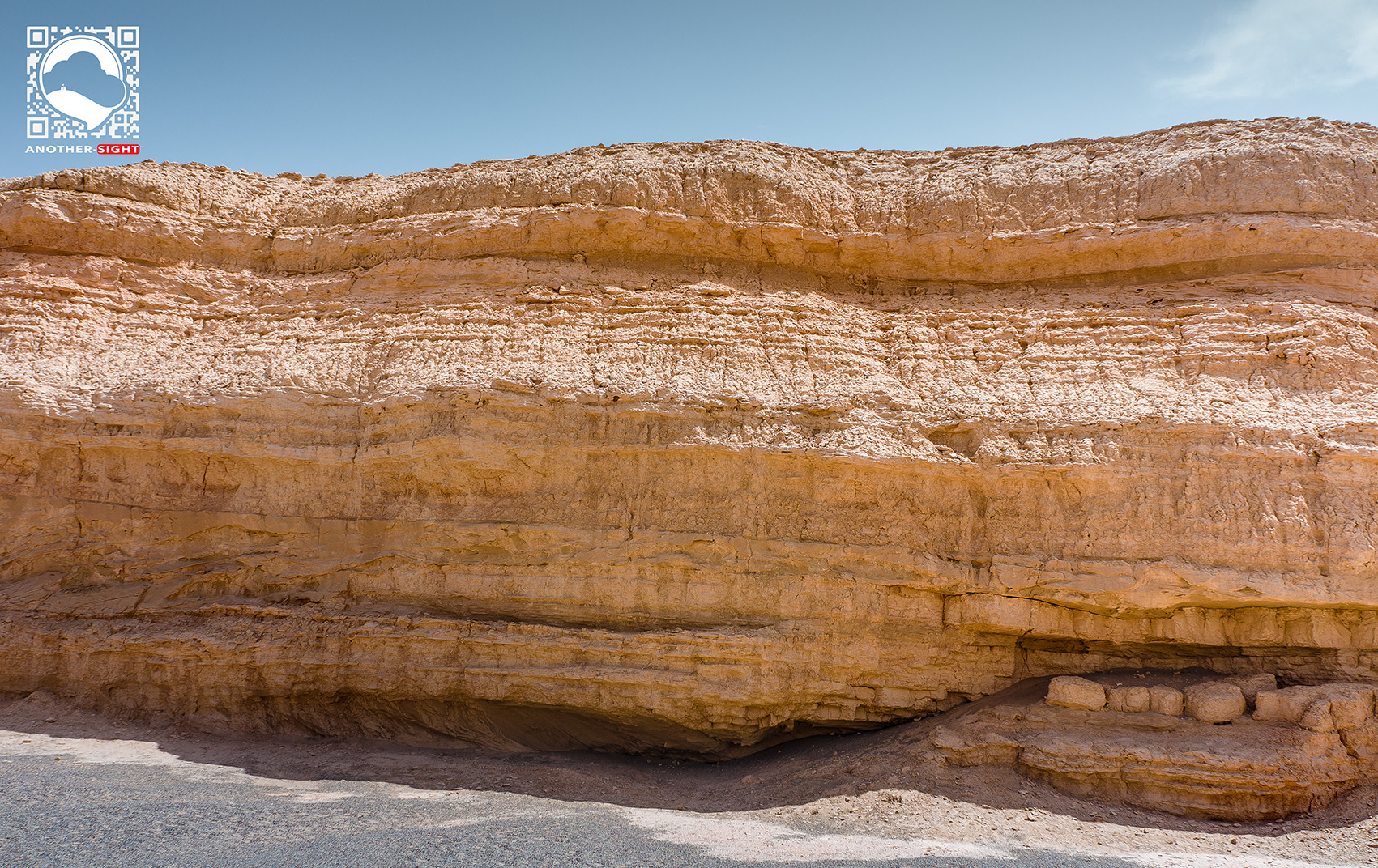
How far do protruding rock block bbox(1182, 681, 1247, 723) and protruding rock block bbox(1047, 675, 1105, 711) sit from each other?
2.45 ft

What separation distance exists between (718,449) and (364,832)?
4.60 meters

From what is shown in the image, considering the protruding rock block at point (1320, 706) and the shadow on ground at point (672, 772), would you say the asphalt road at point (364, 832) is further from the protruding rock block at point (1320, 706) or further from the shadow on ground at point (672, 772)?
the protruding rock block at point (1320, 706)

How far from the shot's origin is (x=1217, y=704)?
21.8ft

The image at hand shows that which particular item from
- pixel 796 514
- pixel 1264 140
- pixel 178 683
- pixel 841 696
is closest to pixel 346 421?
pixel 178 683

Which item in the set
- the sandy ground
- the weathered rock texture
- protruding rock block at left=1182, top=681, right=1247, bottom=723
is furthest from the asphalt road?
protruding rock block at left=1182, top=681, right=1247, bottom=723

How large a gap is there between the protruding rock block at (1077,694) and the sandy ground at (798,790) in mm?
819

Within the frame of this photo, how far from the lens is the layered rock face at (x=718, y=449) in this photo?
731cm

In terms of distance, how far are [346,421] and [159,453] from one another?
7.59 ft

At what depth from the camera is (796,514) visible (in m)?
7.87

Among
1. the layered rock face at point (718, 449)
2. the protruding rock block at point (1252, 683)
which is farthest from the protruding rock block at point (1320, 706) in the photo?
the layered rock face at point (718, 449)

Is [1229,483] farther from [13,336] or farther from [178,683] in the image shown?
[13,336]

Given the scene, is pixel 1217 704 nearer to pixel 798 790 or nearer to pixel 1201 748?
pixel 1201 748

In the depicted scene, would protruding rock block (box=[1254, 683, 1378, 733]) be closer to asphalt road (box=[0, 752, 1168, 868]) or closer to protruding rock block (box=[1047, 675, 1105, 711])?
protruding rock block (box=[1047, 675, 1105, 711])

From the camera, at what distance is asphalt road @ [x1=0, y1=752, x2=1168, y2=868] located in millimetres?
5125
